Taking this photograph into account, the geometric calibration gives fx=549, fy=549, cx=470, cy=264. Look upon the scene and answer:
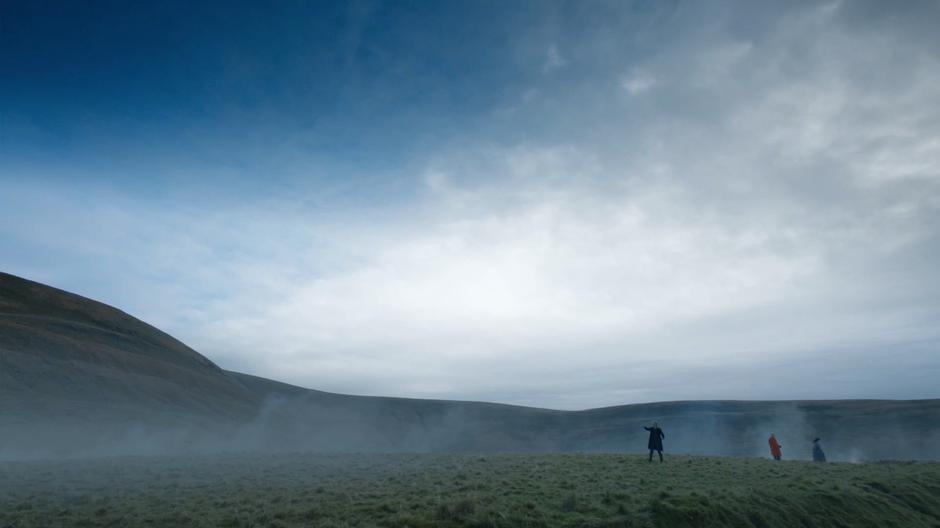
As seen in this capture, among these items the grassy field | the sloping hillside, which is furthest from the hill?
the grassy field

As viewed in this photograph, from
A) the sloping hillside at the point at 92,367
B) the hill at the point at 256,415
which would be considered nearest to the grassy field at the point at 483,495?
the hill at the point at 256,415

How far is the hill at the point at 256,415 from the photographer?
45969 mm

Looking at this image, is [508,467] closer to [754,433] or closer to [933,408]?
[754,433]

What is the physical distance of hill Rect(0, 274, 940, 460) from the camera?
46.0 metres

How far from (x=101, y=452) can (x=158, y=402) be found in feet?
55.8

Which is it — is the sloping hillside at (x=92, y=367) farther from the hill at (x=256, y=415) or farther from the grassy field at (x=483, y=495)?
the grassy field at (x=483, y=495)

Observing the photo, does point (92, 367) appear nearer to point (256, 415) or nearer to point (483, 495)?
point (256, 415)

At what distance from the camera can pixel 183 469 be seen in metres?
24.2

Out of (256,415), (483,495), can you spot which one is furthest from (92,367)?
(483,495)

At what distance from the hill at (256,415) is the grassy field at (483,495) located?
2427 cm

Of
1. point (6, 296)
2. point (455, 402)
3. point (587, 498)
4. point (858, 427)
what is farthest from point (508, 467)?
point (455, 402)

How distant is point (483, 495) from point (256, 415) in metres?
65.7

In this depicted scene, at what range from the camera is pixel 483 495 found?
14.8m

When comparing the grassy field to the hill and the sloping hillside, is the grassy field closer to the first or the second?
the hill
